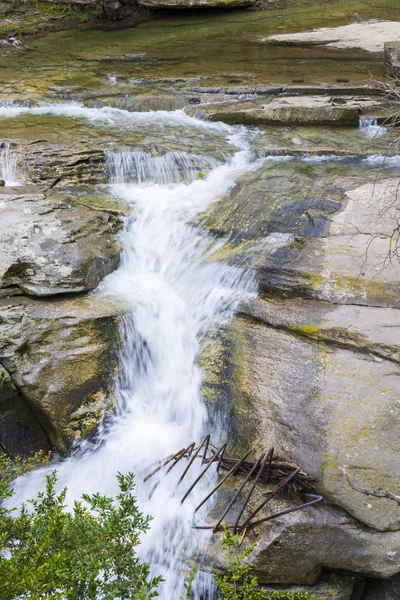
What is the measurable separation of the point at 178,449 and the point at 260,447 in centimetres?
74

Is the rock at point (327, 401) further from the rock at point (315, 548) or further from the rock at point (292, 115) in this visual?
the rock at point (292, 115)

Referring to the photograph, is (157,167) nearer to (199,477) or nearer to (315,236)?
(315,236)

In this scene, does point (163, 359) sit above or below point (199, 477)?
above

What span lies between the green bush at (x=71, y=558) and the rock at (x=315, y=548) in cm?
114

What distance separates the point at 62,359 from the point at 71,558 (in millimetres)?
2273

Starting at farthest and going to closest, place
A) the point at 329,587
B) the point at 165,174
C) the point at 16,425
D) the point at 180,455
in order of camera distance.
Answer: the point at 165,174 < the point at 16,425 < the point at 180,455 < the point at 329,587

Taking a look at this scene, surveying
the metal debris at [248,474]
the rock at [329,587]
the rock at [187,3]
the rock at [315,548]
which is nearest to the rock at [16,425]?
the metal debris at [248,474]

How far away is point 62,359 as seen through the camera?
4.90 metres

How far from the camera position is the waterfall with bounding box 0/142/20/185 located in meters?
7.15

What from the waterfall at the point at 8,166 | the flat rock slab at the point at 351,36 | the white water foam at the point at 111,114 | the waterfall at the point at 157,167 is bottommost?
the waterfall at the point at 157,167

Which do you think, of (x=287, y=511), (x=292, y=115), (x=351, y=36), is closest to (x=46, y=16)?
(x=351, y=36)

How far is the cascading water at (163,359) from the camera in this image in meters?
4.25

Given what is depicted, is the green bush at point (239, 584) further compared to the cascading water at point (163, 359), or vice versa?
the cascading water at point (163, 359)

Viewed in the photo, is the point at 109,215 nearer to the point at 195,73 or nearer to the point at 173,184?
the point at 173,184
